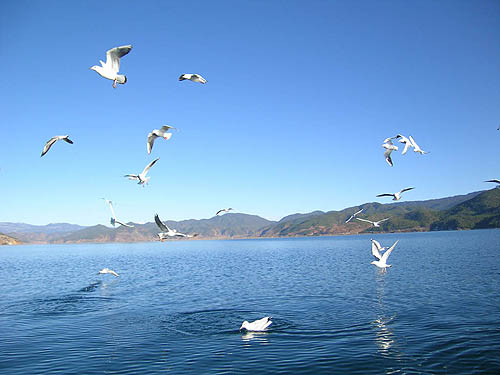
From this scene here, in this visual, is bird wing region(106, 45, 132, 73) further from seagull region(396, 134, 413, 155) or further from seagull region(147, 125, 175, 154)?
seagull region(396, 134, 413, 155)

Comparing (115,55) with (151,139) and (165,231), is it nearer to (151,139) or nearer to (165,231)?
(151,139)

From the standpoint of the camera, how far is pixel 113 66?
583 inches

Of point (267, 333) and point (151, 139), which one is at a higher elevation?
point (151, 139)

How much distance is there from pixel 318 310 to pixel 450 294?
1222 centimetres

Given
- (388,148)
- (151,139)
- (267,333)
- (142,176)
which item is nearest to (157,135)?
(151,139)

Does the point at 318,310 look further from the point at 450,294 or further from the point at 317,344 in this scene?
the point at 450,294

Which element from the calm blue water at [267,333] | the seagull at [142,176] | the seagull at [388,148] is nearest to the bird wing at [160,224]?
the seagull at [142,176]

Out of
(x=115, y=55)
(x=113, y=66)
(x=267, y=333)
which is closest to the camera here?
(x=115, y=55)

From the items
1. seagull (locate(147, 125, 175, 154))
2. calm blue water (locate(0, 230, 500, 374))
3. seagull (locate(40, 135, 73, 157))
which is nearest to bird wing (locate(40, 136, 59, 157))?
seagull (locate(40, 135, 73, 157))

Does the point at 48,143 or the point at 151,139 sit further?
the point at 151,139

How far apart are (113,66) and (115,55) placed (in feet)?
1.70

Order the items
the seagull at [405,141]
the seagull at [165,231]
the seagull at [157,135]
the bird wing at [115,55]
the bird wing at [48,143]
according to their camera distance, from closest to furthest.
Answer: the bird wing at [115,55] → the bird wing at [48,143] → the seagull at [165,231] → the seagull at [157,135] → the seagull at [405,141]

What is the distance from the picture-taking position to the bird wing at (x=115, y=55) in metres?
14.2

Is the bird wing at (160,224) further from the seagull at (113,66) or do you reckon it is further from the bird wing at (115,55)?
the bird wing at (115,55)
